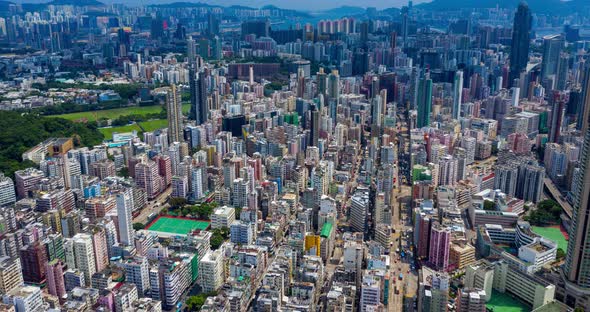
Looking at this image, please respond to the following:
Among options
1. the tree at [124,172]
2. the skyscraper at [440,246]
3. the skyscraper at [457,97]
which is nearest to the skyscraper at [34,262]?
the tree at [124,172]

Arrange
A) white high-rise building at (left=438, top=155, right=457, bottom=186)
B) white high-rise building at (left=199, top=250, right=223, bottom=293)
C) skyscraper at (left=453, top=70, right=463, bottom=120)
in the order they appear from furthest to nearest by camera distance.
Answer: skyscraper at (left=453, top=70, right=463, bottom=120), white high-rise building at (left=438, top=155, right=457, bottom=186), white high-rise building at (left=199, top=250, right=223, bottom=293)

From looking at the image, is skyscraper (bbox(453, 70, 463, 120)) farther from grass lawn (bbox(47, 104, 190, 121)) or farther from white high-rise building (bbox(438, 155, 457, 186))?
grass lawn (bbox(47, 104, 190, 121))

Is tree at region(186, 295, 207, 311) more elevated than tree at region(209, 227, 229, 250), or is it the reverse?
tree at region(209, 227, 229, 250)

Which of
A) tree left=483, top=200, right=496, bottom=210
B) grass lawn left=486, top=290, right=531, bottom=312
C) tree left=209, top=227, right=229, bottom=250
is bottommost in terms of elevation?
grass lawn left=486, top=290, right=531, bottom=312

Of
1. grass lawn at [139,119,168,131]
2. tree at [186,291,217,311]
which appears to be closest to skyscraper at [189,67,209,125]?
grass lawn at [139,119,168,131]

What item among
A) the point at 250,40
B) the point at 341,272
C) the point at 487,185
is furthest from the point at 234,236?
the point at 250,40

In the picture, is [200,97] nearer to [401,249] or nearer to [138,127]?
[138,127]

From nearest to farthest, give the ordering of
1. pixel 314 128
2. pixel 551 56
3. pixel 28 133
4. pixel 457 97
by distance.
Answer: pixel 314 128 < pixel 28 133 < pixel 457 97 < pixel 551 56

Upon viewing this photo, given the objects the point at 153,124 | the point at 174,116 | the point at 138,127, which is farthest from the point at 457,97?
the point at 138,127
